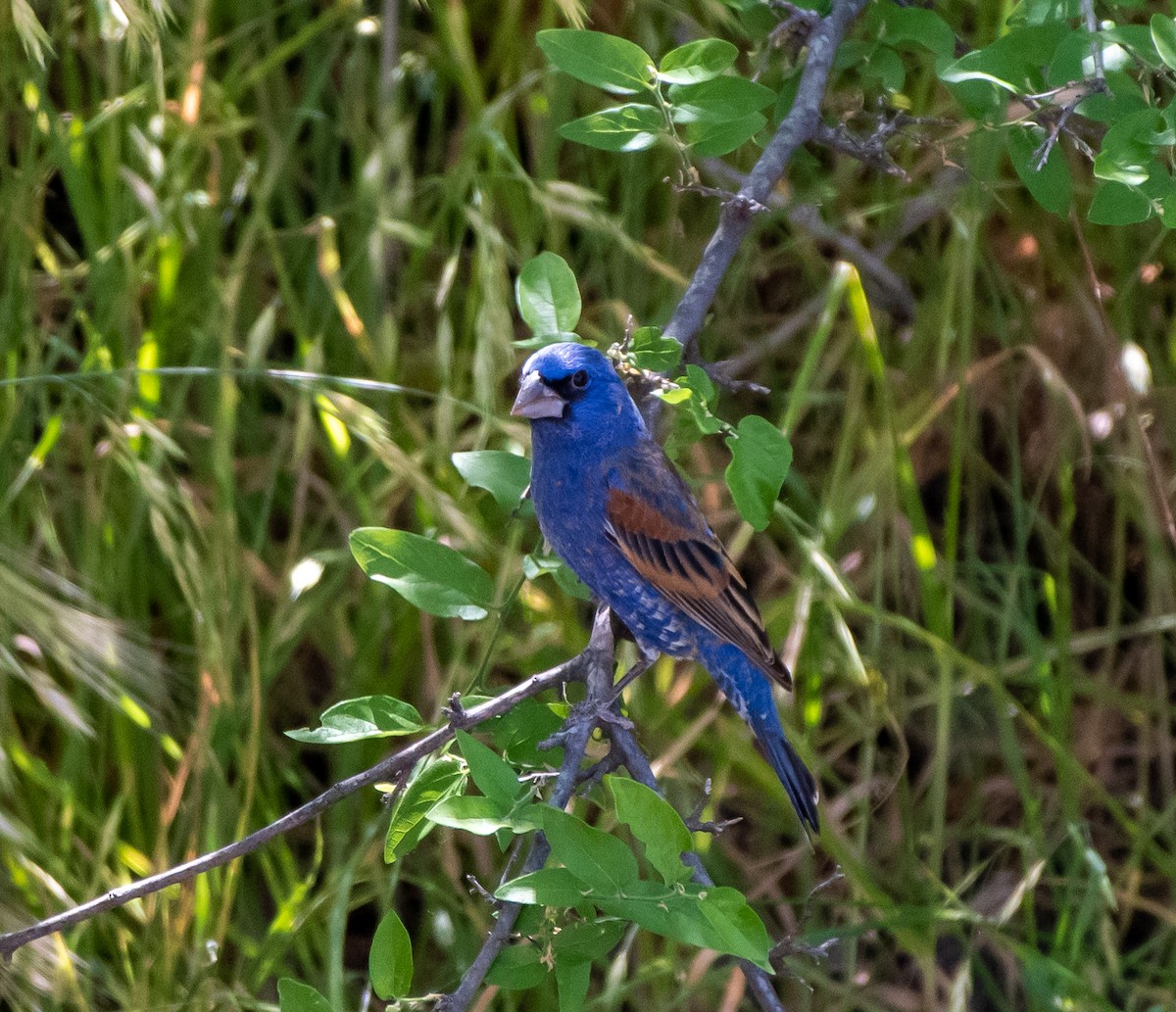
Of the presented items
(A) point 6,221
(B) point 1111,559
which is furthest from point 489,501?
(B) point 1111,559

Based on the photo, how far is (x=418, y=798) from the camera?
5.12 feet

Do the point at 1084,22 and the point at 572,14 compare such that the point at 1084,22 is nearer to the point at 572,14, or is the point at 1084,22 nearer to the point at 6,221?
the point at 572,14

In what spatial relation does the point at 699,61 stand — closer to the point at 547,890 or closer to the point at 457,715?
the point at 457,715

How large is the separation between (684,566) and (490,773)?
107cm

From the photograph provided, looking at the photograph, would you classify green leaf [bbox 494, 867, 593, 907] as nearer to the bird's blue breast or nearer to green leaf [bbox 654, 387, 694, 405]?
green leaf [bbox 654, 387, 694, 405]

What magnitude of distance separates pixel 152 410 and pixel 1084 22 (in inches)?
69.9

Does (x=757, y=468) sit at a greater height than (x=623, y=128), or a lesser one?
lesser

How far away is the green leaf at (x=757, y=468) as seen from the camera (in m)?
1.68

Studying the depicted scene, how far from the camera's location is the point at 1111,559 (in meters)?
3.16

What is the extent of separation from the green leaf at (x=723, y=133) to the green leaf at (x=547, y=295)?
265 mm

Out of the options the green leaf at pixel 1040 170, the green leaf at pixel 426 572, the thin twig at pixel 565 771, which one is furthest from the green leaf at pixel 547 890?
the green leaf at pixel 1040 170

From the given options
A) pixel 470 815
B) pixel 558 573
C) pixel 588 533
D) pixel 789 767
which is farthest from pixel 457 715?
pixel 789 767

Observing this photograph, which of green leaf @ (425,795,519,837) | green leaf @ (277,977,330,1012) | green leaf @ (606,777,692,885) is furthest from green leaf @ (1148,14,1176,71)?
green leaf @ (277,977,330,1012)

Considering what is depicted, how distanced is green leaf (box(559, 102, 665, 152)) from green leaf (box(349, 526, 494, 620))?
23.6 inches
